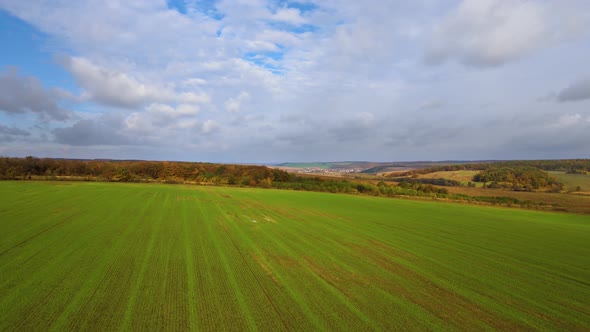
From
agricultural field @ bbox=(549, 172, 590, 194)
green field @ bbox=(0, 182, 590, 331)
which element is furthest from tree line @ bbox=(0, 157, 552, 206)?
green field @ bbox=(0, 182, 590, 331)

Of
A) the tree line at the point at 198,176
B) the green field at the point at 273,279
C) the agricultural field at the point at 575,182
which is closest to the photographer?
the green field at the point at 273,279

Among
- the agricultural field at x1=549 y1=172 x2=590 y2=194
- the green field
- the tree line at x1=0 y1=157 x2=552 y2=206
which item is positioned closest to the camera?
the green field

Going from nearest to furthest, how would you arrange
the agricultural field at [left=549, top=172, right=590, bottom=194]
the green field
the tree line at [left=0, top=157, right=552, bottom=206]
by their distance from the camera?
1. the green field
2. the tree line at [left=0, top=157, right=552, bottom=206]
3. the agricultural field at [left=549, top=172, right=590, bottom=194]

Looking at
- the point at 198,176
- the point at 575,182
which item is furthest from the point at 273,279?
the point at 575,182

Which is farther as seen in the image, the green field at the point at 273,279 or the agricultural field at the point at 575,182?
the agricultural field at the point at 575,182

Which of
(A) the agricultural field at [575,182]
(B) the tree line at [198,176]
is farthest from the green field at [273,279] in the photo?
(A) the agricultural field at [575,182]

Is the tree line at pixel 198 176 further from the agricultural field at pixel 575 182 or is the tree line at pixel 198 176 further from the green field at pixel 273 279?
the green field at pixel 273 279

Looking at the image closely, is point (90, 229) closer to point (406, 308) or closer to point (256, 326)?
point (256, 326)

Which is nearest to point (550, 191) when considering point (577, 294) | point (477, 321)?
point (577, 294)

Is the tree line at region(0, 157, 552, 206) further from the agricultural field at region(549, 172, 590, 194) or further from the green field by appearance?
the green field
